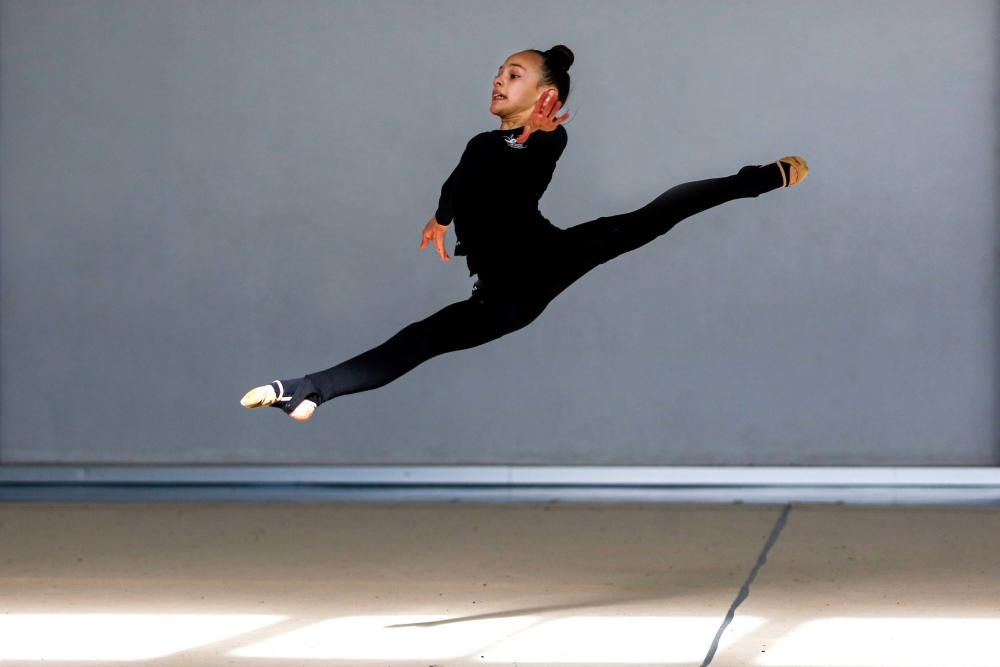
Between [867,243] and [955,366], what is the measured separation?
87 centimetres

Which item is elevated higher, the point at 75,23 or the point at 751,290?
the point at 75,23

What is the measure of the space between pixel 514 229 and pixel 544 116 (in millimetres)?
674

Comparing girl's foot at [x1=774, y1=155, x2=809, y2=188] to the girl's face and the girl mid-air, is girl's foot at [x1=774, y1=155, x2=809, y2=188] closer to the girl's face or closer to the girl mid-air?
the girl mid-air

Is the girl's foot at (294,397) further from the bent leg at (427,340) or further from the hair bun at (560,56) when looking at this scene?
the hair bun at (560,56)

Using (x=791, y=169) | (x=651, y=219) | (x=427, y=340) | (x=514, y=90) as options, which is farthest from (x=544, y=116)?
(x=427, y=340)

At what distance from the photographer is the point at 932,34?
7.65 metres

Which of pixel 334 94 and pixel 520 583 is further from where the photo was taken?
pixel 334 94

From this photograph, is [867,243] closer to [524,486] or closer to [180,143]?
[524,486]

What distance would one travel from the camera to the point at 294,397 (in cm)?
427

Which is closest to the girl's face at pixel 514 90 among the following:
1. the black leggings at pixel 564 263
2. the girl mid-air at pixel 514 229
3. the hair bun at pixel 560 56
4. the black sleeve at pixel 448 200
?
the girl mid-air at pixel 514 229

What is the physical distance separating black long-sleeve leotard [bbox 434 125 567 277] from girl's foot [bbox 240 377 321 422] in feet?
3.65

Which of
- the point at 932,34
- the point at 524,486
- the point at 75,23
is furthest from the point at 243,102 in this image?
the point at 932,34

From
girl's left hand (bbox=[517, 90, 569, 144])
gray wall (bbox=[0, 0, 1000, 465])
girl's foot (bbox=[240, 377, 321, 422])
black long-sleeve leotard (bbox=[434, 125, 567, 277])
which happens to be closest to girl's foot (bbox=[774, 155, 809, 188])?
black long-sleeve leotard (bbox=[434, 125, 567, 277])

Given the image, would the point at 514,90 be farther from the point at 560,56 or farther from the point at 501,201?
the point at 501,201
